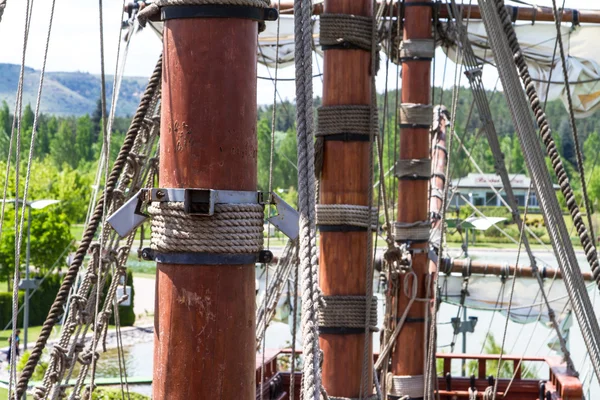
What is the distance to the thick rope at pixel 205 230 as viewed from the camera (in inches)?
88.0

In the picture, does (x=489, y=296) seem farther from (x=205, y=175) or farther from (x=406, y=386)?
(x=205, y=175)

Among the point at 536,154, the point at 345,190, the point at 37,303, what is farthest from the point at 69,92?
the point at 536,154

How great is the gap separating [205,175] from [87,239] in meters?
1.23

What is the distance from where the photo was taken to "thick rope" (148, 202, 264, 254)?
2.24m

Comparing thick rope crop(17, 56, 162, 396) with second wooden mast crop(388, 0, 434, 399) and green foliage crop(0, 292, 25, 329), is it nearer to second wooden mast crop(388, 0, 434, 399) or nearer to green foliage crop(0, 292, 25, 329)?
second wooden mast crop(388, 0, 434, 399)

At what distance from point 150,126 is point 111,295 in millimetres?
720

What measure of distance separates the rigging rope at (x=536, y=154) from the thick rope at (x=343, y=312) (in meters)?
2.35

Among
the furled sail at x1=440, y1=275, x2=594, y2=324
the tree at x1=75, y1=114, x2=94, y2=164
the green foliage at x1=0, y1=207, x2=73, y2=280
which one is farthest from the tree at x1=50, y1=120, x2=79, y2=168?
the furled sail at x1=440, y1=275, x2=594, y2=324

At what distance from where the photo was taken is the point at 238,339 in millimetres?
2281

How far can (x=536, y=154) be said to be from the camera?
266 centimetres

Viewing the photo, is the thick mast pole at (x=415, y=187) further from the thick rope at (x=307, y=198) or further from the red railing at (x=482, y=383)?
the thick rope at (x=307, y=198)

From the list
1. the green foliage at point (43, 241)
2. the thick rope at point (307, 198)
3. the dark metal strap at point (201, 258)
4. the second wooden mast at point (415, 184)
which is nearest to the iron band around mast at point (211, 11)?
the thick rope at point (307, 198)

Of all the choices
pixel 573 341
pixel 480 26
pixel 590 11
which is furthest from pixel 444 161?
pixel 573 341

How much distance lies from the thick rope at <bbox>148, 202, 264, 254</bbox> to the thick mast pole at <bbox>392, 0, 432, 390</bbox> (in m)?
6.15
